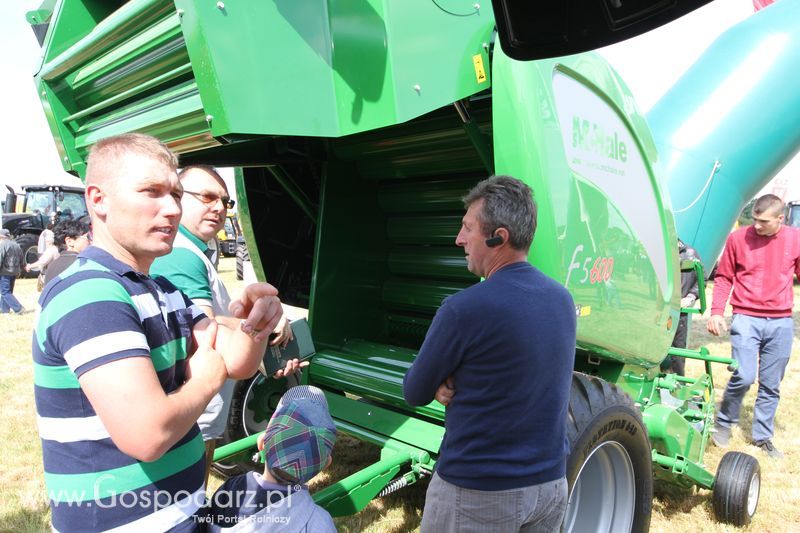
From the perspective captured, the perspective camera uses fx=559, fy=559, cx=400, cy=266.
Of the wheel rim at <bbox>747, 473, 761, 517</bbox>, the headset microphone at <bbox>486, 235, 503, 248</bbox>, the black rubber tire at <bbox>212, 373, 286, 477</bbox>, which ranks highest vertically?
the headset microphone at <bbox>486, 235, 503, 248</bbox>

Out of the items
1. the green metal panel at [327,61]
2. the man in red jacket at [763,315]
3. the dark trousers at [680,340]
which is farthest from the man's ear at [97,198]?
the dark trousers at [680,340]

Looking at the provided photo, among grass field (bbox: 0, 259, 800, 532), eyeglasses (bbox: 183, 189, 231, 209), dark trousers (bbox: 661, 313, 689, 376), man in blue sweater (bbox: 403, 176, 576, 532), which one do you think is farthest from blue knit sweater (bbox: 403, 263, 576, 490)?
dark trousers (bbox: 661, 313, 689, 376)

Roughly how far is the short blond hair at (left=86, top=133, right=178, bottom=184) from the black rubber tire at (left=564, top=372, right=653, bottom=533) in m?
1.77

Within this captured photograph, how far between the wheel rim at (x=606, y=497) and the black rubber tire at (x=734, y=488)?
2.67ft

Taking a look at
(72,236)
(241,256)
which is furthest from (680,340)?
(241,256)

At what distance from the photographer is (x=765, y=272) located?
4.09 meters

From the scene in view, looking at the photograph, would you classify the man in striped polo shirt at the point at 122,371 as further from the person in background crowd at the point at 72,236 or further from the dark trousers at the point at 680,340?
the dark trousers at the point at 680,340

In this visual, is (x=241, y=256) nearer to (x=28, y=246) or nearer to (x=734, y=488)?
(x=28, y=246)

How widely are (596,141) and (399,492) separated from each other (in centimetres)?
228

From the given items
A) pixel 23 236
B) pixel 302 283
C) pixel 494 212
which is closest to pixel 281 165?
pixel 302 283

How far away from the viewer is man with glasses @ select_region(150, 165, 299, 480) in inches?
91.0

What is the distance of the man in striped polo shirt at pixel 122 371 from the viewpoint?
1.04 meters

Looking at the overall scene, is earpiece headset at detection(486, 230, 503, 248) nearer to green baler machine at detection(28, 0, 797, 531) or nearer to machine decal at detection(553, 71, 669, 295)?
green baler machine at detection(28, 0, 797, 531)

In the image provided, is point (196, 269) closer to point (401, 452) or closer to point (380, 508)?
point (401, 452)
